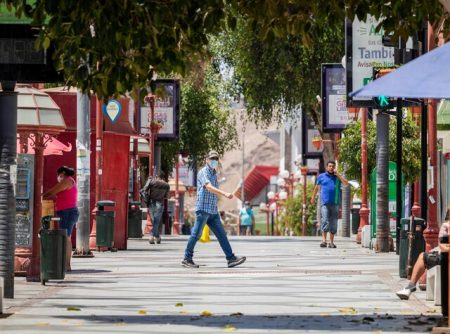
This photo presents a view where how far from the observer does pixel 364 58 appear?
108 ft

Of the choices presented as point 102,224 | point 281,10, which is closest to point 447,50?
point 281,10

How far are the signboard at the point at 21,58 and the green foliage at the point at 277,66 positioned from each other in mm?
34566

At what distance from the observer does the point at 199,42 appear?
1673 centimetres

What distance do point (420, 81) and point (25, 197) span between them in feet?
32.6

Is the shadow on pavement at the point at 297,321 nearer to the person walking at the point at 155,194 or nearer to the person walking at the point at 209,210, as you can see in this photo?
the person walking at the point at 209,210

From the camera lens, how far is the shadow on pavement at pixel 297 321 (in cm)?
1488

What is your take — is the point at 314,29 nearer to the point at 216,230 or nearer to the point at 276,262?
the point at 216,230

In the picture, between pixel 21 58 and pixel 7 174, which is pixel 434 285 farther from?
pixel 21 58

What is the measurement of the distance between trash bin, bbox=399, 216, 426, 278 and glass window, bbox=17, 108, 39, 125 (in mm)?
5253

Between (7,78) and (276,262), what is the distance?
12.6 metres

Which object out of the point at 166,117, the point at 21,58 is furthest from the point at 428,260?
the point at 166,117

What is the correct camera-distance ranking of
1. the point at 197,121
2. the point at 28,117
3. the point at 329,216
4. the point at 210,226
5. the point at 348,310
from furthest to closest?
the point at 197,121, the point at 329,216, the point at 210,226, the point at 28,117, the point at 348,310

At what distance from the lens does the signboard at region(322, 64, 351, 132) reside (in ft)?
145

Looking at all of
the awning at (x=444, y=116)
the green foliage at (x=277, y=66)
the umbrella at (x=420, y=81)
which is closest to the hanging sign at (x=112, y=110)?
the awning at (x=444, y=116)
